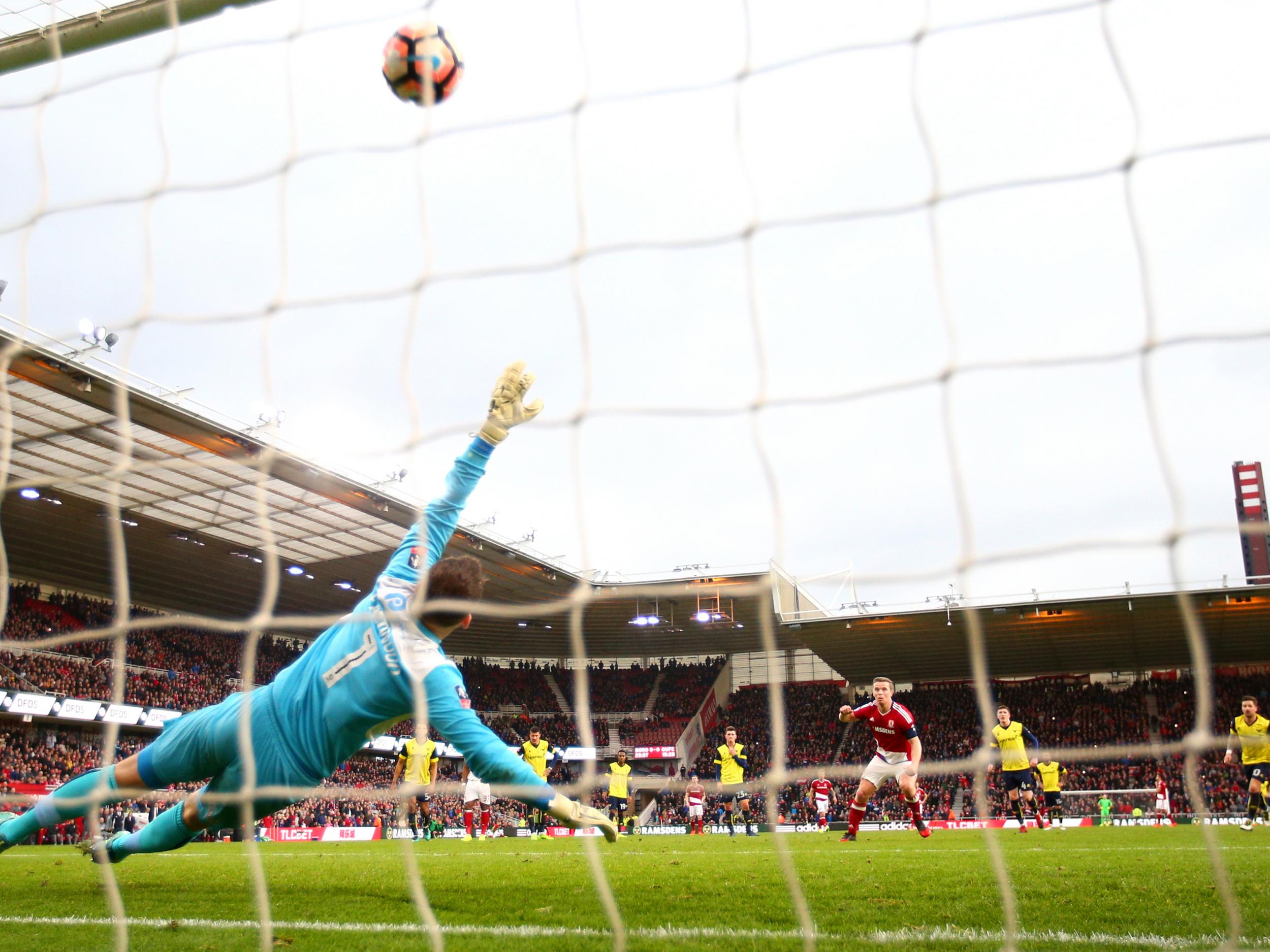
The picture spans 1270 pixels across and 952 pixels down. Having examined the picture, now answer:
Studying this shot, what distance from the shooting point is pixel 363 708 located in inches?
141

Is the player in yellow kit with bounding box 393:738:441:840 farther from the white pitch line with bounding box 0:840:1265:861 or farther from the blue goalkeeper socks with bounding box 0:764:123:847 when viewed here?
the blue goalkeeper socks with bounding box 0:764:123:847

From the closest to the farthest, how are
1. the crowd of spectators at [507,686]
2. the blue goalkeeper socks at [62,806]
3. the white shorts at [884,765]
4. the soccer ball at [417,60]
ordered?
1. the blue goalkeeper socks at [62,806]
2. the soccer ball at [417,60]
3. the white shorts at [884,765]
4. the crowd of spectators at [507,686]

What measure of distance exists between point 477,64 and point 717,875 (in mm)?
5392

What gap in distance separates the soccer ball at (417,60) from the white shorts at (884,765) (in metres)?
6.97

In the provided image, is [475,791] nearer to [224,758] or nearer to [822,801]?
[822,801]

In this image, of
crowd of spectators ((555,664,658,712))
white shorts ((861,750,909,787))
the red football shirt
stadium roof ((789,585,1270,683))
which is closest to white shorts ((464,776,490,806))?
white shorts ((861,750,909,787))

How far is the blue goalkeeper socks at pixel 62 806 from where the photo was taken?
402 cm

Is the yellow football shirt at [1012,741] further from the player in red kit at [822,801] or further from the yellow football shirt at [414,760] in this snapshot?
the yellow football shirt at [414,760]

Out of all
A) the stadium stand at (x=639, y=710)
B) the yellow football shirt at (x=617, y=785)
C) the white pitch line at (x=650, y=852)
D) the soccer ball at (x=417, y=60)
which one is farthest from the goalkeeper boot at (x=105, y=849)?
the stadium stand at (x=639, y=710)

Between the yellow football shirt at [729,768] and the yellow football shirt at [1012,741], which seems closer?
the yellow football shirt at [1012,741]

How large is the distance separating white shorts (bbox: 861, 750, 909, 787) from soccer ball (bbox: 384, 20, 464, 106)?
697 centimetres

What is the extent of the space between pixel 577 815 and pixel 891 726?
7715 mm

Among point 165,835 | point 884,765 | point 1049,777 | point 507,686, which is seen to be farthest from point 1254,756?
point 507,686

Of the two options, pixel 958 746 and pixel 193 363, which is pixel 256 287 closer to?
pixel 193 363
